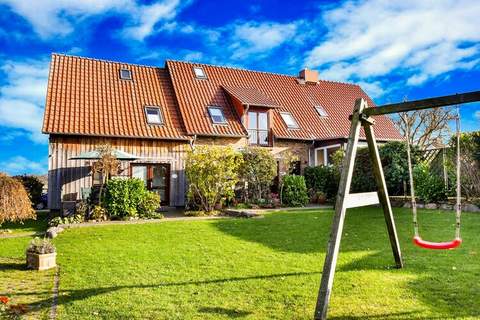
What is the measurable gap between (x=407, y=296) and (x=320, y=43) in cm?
1024

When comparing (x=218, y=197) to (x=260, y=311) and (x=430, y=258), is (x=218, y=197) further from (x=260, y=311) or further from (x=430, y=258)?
(x=260, y=311)

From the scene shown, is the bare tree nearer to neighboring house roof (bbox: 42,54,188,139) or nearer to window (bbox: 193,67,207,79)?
window (bbox: 193,67,207,79)

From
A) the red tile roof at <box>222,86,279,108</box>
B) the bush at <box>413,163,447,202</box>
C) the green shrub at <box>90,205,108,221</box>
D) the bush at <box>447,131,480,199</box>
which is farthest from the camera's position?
the red tile roof at <box>222,86,279,108</box>

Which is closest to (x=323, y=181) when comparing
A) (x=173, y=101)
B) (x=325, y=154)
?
(x=325, y=154)

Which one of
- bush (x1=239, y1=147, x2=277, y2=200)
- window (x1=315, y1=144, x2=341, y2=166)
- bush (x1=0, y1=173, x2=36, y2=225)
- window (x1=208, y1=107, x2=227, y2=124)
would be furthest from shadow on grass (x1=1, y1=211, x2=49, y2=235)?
window (x1=315, y1=144, x2=341, y2=166)

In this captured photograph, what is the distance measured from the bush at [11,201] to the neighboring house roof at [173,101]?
488 centimetres

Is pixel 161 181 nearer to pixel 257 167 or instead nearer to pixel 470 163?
pixel 257 167

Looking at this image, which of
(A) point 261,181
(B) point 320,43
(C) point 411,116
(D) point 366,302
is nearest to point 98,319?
(D) point 366,302

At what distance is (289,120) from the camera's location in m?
21.4

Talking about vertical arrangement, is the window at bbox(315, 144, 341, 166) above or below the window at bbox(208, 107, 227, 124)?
below

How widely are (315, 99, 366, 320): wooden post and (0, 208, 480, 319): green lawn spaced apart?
0.86 ft

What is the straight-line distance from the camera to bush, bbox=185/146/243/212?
14984 millimetres

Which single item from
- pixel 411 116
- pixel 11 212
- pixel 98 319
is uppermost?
pixel 411 116

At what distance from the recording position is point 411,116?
2525 centimetres
